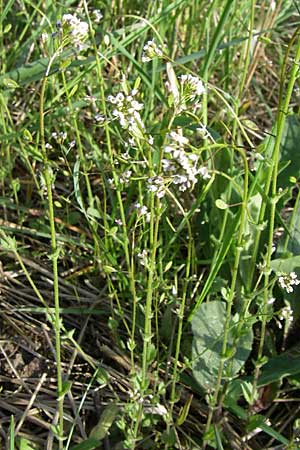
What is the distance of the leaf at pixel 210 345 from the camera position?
1.44 meters

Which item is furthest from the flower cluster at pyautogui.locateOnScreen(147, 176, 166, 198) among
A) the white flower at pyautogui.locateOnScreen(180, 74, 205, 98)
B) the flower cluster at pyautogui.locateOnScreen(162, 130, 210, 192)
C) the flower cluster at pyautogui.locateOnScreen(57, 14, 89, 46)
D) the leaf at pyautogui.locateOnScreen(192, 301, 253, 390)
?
the leaf at pyautogui.locateOnScreen(192, 301, 253, 390)

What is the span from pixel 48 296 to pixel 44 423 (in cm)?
35

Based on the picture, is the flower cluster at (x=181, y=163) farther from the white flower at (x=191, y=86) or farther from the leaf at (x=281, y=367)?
the leaf at (x=281, y=367)

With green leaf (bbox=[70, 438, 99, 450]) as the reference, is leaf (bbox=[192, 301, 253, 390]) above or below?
above

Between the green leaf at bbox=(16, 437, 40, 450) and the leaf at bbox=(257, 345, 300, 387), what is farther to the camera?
the leaf at bbox=(257, 345, 300, 387)

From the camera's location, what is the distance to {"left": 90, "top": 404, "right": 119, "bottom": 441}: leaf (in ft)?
4.58

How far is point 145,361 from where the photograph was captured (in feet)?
4.12

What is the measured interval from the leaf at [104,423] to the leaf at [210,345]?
19 cm

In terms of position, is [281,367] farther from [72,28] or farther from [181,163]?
[72,28]

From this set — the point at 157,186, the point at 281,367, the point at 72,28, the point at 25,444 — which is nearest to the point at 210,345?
the point at 281,367

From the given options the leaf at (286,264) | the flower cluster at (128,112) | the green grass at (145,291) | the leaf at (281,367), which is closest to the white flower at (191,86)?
the flower cluster at (128,112)

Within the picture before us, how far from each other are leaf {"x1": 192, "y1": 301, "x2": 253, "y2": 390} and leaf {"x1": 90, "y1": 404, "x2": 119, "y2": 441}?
0.61 ft

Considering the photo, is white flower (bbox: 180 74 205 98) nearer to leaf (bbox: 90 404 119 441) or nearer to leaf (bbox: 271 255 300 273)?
leaf (bbox: 271 255 300 273)

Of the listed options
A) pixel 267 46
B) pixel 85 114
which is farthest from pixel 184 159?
pixel 267 46
